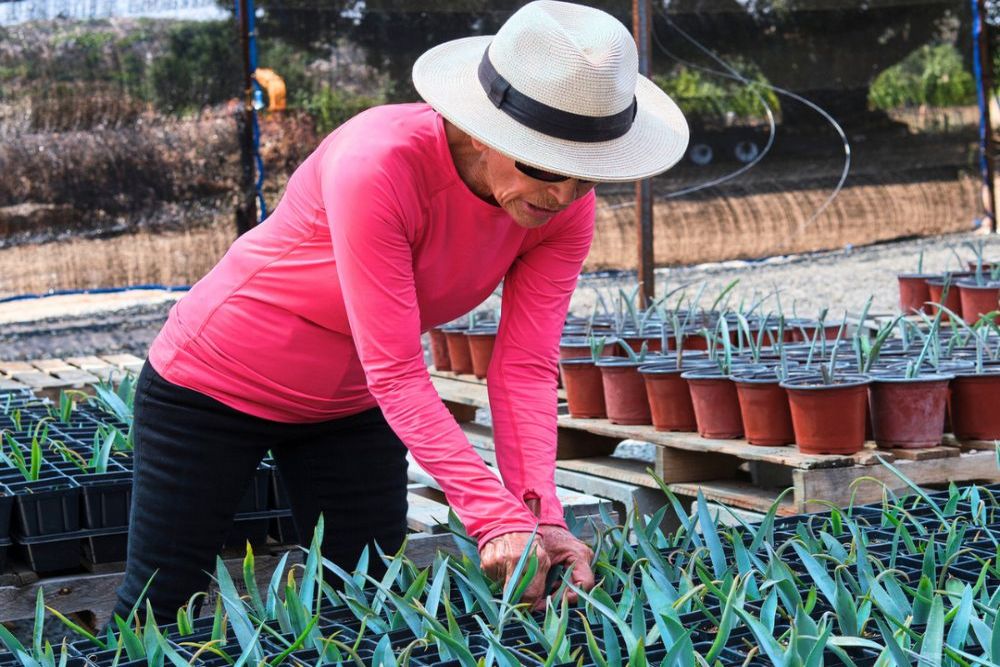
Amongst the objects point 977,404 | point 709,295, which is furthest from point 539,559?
point 709,295

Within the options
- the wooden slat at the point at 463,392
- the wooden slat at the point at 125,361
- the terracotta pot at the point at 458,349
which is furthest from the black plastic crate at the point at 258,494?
the wooden slat at the point at 125,361

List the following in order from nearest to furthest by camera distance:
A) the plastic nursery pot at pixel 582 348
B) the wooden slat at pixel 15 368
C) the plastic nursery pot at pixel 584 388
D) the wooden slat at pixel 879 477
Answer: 1. the wooden slat at pixel 879 477
2. the plastic nursery pot at pixel 584 388
3. the plastic nursery pot at pixel 582 348
4. the wooden slat at pixel 15 368

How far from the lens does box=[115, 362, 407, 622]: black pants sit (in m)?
2.10

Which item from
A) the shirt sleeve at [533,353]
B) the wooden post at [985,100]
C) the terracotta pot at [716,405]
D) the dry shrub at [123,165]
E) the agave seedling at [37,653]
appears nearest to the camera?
the agave seedling at [37,653]

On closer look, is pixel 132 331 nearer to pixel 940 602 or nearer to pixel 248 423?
pixel 248 423

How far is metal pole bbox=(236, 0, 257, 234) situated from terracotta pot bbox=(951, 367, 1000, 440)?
455 centimetres

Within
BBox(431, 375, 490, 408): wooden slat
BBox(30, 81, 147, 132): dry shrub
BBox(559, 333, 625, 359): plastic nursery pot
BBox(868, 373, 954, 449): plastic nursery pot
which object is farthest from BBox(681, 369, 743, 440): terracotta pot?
BBox(30, 81, 147, 132): dry shrub

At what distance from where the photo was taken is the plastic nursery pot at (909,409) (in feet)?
10.2

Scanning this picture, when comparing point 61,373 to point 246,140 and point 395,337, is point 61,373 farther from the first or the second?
point 395,337

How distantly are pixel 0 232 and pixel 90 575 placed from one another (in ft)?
14.4

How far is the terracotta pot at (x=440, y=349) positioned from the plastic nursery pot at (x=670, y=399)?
4.43 ft

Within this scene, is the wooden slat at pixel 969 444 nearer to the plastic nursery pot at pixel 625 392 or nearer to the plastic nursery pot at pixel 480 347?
the plastic nursery pot at pixel 625 392

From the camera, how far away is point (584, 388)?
12.3ft

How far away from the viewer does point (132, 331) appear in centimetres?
671
